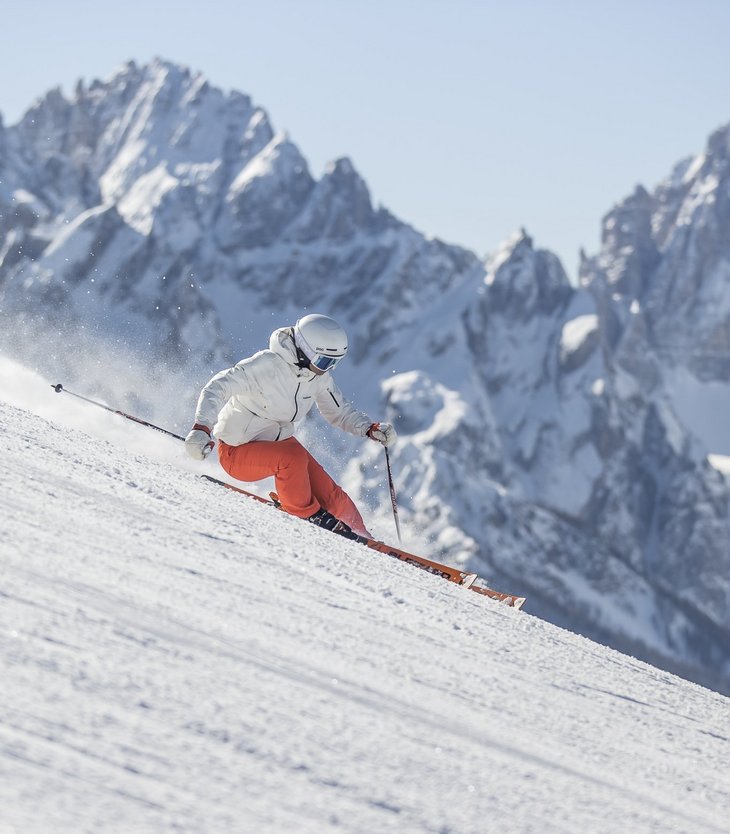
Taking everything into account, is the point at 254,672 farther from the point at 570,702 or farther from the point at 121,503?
the point at 121,503

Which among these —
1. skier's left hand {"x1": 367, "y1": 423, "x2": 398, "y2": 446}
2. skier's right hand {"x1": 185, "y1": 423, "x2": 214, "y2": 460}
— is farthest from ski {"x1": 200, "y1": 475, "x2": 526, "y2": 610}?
skier's left hand {"x1": 367, "y1": 423, "x2": 398, "y2": 446}

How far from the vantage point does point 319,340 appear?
792cm

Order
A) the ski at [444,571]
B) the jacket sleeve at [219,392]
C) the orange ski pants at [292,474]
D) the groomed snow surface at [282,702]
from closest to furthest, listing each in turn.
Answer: the groomed snow surface at [282,702] → the ski at [444,571] → the jacket sleeve at [219,392] → the orange ski pants at [292,474]

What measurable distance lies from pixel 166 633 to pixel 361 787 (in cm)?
84

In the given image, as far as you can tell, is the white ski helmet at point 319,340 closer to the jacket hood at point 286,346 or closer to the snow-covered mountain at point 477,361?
the jacket hood at point 286,346

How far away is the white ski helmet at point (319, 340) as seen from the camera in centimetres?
792

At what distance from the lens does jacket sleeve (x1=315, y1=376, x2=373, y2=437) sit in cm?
869

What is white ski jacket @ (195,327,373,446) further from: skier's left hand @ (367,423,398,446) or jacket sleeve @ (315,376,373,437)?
skier's left hand @ (367,423,398,446)

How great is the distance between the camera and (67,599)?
10.2 ft

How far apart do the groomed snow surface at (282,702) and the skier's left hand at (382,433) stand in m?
3.63

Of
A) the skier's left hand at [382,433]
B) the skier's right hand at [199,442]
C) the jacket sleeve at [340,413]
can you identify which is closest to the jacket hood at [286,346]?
the jacket sleeve at [340,413]

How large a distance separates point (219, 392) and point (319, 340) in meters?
0.83

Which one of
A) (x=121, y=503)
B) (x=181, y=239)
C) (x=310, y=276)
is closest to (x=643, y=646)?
(x=310, y=276)

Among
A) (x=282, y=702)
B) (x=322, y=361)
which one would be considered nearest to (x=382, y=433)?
(x=322, y=361)
